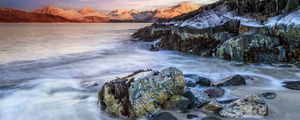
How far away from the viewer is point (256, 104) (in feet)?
27.0

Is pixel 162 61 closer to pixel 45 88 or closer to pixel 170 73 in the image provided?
pixel 45 88

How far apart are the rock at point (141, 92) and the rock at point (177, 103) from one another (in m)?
0.15

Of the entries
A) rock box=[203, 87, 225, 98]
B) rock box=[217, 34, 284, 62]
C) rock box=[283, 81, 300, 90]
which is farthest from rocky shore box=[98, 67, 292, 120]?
rock box=[217, 34, 284, 62]

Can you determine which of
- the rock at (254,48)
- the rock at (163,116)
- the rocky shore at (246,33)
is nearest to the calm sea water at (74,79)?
the rock at (254,48)

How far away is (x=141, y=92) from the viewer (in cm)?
869

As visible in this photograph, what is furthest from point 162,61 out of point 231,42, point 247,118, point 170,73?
point 247,118

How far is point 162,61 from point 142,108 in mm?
11423

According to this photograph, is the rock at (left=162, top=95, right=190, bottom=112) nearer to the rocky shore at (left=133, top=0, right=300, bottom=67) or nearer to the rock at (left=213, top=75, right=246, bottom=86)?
the rock at (left=213, top=75, right=246, bottom=86)

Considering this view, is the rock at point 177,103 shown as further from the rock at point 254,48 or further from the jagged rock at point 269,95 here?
the rock at point 254,48

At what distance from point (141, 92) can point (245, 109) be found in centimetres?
273

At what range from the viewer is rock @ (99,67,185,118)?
8.50 meters

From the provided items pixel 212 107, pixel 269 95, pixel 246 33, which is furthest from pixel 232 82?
pixel 246 33

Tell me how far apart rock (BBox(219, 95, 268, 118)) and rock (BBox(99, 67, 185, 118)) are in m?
1.48

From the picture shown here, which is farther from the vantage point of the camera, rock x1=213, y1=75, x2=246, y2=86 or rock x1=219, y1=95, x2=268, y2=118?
rock x1=213, y1=75, x2=246, y2=86
